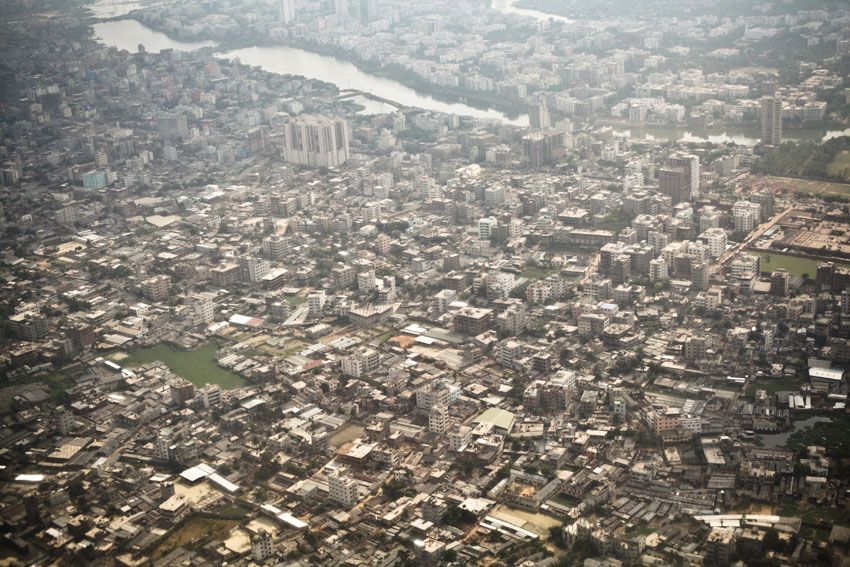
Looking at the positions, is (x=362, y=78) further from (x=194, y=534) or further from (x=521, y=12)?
(x=194, y=534)

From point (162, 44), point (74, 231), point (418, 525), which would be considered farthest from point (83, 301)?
point (162, 44)

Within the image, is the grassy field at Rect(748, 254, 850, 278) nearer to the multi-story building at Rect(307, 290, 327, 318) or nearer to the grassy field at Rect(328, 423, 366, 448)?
the multi-story building at Rect(307, 290, 327, 318)

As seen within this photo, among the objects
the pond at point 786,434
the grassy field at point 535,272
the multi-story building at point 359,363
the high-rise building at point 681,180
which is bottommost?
the pond at point 786,434

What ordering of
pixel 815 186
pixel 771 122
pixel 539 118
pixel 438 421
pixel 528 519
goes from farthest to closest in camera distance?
pixel 539 118 < pixel 771 122 < pixel 815 186 < pixel 438 421 < pixel 528 519

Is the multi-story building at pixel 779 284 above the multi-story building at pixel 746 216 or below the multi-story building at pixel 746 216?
below

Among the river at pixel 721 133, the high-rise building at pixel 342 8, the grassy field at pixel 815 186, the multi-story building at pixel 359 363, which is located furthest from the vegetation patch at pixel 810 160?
the high-rise building at pixel 342 8

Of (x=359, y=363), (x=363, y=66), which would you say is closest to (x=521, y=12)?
(x=363, y=66)

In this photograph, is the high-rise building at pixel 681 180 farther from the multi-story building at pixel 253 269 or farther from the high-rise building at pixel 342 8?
the high-rise building at pixel 342 8
